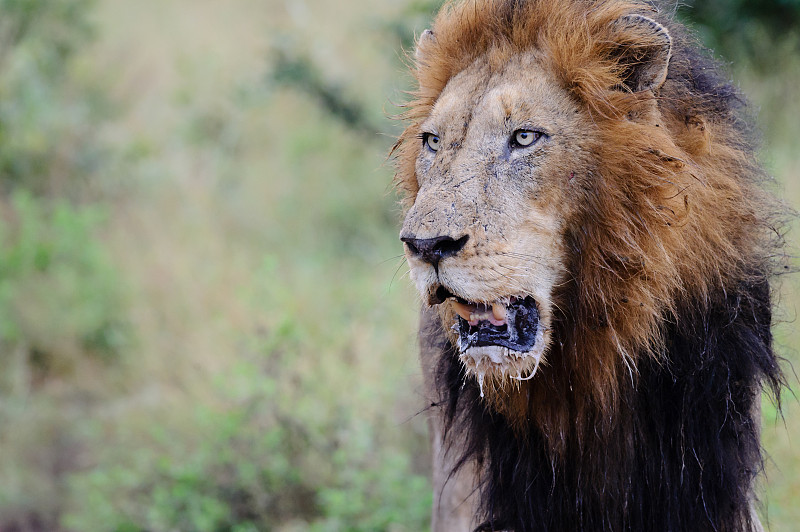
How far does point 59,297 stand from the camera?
8031 millimetres

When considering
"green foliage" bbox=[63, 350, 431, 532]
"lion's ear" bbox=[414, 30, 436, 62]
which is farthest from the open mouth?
"green foliage" bbox=[63, 350, 431, 532]

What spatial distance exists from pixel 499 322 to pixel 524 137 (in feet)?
1.68

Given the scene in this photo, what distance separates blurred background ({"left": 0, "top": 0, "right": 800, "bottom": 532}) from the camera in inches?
216

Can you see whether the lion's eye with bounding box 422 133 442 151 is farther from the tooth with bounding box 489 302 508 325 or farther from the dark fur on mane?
the dark fur on mane

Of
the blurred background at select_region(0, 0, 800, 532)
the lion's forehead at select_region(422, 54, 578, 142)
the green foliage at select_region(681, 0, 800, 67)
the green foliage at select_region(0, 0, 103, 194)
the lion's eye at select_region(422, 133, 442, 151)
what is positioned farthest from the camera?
the green foliage at select_region(0, 0, 103, 194)

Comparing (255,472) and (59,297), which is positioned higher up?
(59,297)

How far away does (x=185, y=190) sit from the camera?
1027 centimetres

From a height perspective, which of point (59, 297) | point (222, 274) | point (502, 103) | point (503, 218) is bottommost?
point (503, 218)

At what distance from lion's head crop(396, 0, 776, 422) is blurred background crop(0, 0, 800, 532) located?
36 centimetres

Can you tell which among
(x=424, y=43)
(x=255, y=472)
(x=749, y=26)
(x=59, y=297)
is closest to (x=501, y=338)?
(x=424, y=43)

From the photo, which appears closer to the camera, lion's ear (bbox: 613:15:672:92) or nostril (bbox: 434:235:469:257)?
nostril (bbox: 434:235:469:257)

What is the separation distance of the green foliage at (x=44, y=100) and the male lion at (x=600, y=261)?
7.81 meters

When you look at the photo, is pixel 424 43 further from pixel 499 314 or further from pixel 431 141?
pixel 499 314

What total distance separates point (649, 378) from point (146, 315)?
20.4ft
